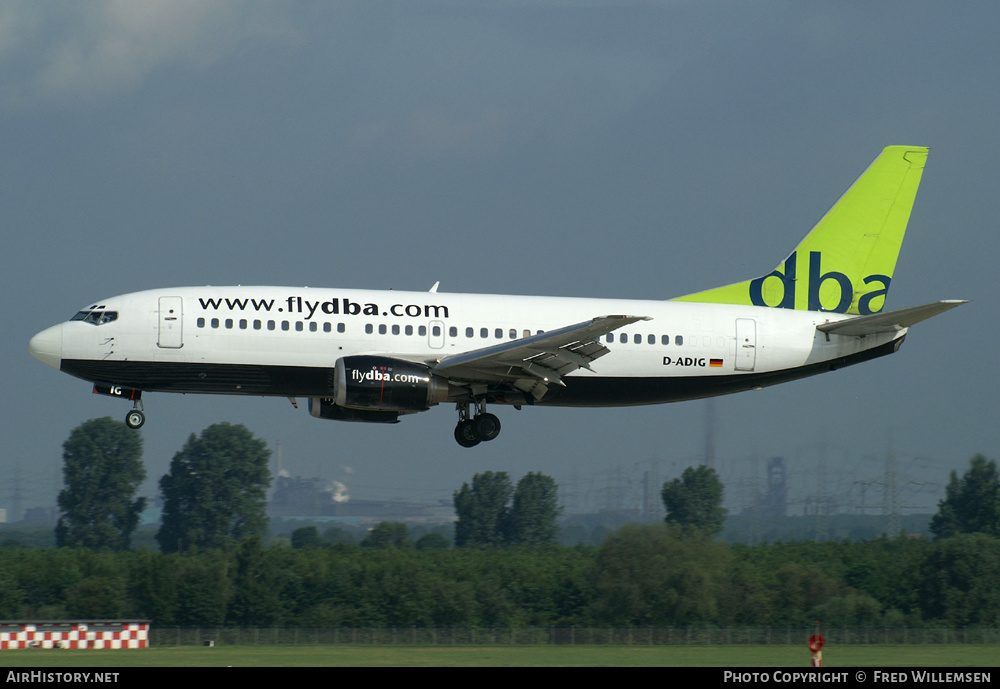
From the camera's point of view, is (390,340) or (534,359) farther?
(390,340)

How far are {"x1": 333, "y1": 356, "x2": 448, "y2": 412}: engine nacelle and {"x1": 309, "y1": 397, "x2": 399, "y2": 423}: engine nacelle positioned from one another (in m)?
3.25

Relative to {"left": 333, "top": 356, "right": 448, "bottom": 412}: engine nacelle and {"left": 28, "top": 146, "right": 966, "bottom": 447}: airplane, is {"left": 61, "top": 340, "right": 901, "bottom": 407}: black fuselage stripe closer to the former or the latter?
{"left": 28, "top": 146, "right": 966, "bottom": 447}: airplane

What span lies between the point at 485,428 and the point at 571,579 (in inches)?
2022

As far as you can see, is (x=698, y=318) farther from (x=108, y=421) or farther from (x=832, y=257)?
(x=108, y=421)

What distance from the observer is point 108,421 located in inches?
6088

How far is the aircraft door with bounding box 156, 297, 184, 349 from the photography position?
34781 millimetres

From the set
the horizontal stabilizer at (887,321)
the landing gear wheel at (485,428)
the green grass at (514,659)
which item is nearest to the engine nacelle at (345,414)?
the landing gear wheel at (485,428)

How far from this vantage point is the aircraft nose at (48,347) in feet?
115

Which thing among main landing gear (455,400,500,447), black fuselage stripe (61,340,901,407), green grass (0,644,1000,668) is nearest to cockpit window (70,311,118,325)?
black fuselage stripe (61,340,901,407)

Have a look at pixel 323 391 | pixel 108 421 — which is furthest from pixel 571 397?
pixel 108 421

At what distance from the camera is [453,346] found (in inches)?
1423

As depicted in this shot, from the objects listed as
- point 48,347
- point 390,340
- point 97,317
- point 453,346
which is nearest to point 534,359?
point 453,346

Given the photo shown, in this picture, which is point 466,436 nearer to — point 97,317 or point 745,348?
point 745,348

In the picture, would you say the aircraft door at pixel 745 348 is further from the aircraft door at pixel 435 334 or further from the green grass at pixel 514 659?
the aircraft door at pixel 435 334
